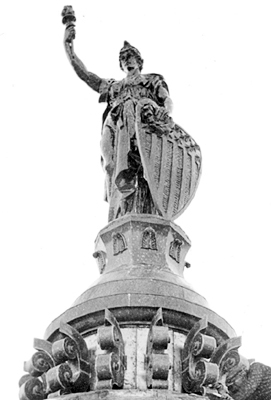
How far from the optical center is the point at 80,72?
11.1 metres

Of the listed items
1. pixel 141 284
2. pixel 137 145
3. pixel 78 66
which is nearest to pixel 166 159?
pixel 137 145

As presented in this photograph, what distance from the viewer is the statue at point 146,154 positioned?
9.76m

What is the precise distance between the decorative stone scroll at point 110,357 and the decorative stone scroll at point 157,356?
24 centimetres

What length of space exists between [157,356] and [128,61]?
4187 millimetres

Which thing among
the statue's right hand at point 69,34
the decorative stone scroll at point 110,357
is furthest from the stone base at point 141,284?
the statue's right hand at point 69,34

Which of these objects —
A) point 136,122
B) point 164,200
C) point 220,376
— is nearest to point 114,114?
point 136,122

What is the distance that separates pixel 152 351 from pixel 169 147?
260 cm

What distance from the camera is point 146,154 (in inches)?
384

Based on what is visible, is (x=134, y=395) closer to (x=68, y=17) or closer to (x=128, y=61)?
(x=128, y=61)

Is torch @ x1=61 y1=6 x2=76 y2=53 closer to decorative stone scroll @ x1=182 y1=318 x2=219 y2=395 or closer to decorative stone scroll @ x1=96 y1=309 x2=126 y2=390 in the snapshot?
decorative stone scroll @ x1=96 y1=309 x2=126 y2=390

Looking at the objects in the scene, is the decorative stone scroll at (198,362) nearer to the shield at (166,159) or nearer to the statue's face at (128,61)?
the shield at (166,159)

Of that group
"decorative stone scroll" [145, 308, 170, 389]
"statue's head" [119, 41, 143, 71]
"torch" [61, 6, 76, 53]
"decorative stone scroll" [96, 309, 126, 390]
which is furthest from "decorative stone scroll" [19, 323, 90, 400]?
"torch" [61, 6, 76, 53]

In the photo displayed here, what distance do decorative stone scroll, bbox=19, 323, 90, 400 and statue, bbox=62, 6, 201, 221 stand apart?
6.21 ft

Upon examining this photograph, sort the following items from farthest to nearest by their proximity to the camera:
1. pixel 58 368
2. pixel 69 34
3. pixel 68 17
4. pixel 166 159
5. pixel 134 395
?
pixel 68 17 < pixel 69 34 < pixel 166 159 < pixel 58 368 < pixel 134 395
